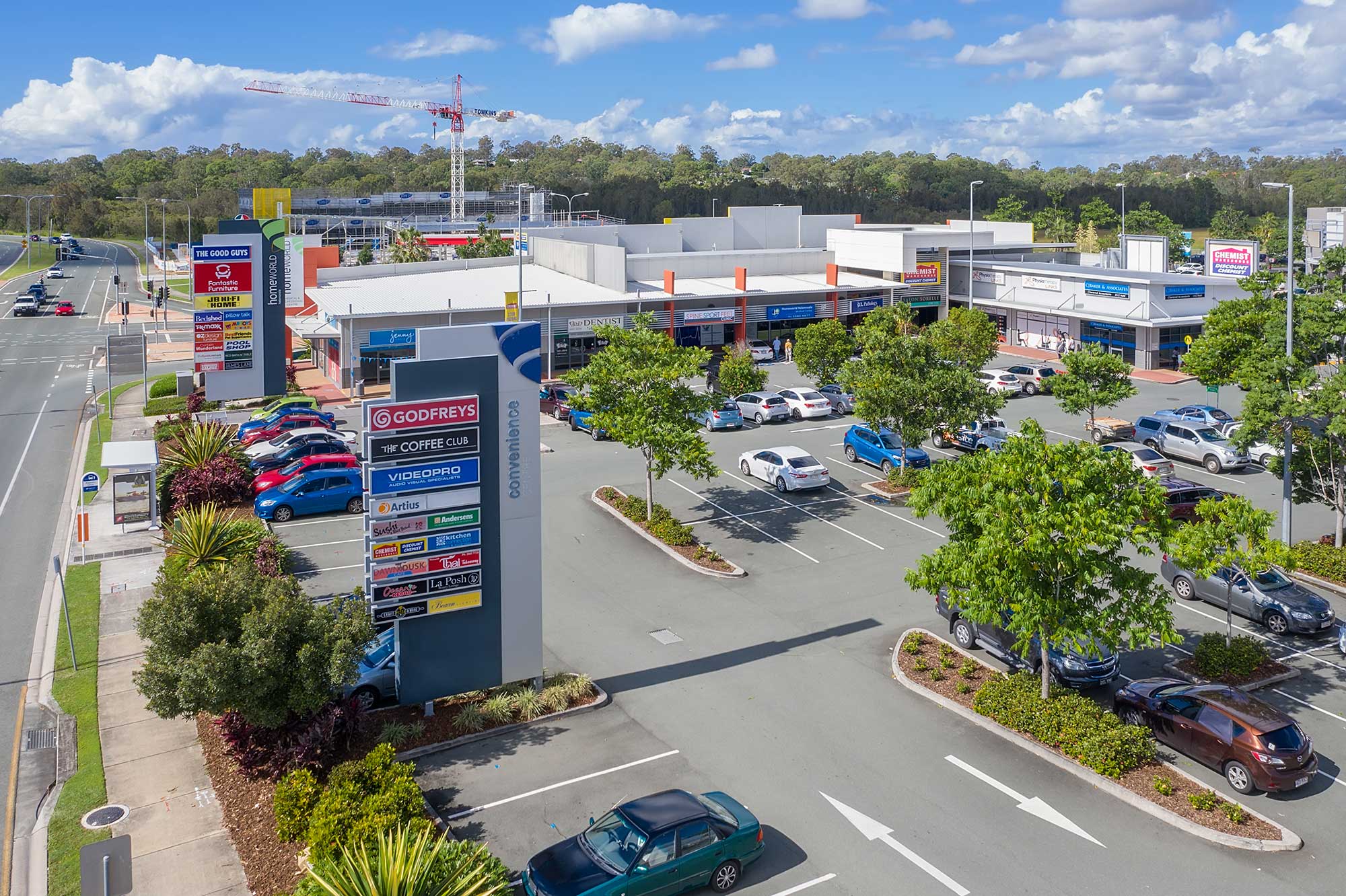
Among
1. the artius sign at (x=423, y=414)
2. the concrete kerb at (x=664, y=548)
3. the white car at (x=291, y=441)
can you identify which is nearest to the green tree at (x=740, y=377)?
the concrete kerb at (x=664, y=548)

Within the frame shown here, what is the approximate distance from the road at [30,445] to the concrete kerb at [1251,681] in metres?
20.4

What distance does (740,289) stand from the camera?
60.3 m

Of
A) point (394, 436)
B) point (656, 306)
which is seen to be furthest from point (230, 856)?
point (656, 306)

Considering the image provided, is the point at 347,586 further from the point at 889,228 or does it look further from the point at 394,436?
the point at 889,228

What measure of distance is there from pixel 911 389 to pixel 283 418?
2259 centimetres

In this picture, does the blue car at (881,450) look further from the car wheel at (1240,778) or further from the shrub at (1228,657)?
the car wheel at (1240,778)

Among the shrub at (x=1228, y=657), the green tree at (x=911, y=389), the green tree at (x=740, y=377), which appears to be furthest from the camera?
the green tree at (x=740, y=377)

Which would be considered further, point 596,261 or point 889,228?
point 889,228

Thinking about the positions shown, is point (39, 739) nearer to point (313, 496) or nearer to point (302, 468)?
point (313, 496)

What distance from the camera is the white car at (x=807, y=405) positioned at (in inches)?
1743

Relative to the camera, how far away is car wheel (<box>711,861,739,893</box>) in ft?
45.7

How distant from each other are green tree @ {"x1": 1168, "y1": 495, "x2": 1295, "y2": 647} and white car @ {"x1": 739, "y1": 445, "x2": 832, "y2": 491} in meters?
13.3

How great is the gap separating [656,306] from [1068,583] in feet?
140

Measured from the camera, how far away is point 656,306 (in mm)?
58688
